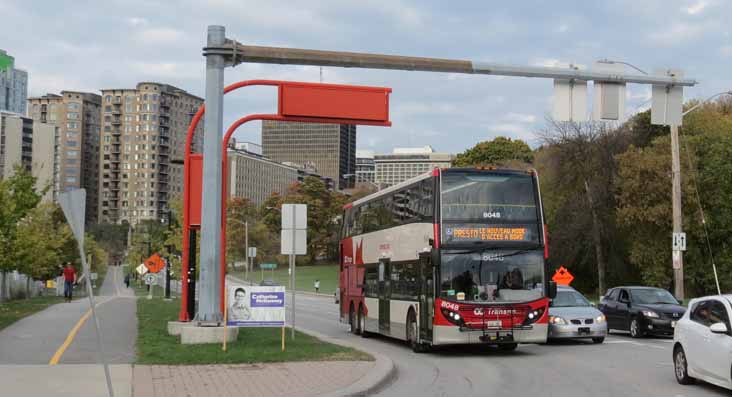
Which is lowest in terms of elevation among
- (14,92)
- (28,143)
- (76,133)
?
(28,143)

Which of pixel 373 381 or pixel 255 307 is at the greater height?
pixel 255 307

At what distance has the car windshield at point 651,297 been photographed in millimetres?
24531

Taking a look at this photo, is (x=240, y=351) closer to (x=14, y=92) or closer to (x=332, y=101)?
(x=332, y=101)

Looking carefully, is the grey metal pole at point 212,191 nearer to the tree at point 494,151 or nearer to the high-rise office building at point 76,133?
the tree at point 494,151

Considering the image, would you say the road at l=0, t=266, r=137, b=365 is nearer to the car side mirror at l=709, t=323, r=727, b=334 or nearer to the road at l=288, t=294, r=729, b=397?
the road at l=288, t=294, r=729, b=397

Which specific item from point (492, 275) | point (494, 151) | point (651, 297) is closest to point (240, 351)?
point (492, 275)

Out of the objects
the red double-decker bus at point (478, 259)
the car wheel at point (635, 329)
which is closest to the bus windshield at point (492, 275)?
the red double-decker bus at point (478, 259)

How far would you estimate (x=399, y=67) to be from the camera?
1773 centimetres

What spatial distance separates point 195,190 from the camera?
19.7 meters

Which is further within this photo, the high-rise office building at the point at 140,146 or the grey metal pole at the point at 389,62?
the high-rise office building at the point at 140,146

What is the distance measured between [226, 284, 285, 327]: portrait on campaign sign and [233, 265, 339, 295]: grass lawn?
62.7 meters

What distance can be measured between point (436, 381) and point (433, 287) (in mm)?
4224

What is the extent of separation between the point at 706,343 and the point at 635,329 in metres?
12.2

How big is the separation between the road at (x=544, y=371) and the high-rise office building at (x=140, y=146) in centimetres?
15243
